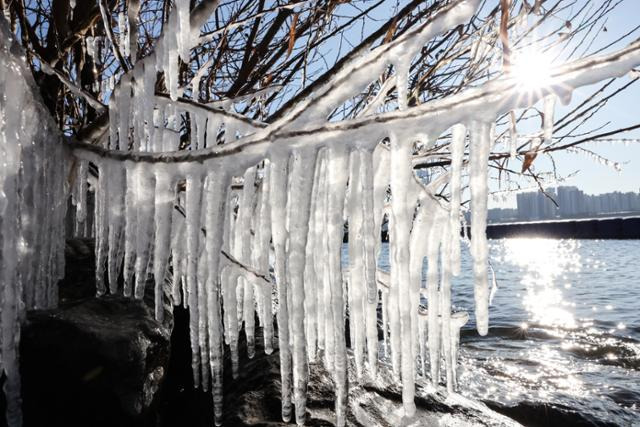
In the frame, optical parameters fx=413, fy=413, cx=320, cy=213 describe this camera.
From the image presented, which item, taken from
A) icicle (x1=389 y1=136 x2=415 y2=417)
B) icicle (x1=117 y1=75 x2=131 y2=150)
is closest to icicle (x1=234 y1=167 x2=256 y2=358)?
icicle (x1=389 y1=136 x2=415 y2=417)

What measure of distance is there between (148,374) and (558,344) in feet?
22.2

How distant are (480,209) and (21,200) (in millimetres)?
1580

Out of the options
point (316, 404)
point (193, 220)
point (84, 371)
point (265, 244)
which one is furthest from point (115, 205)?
point (316, 404)

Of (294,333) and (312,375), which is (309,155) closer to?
(294,333)

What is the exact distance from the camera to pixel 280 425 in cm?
194

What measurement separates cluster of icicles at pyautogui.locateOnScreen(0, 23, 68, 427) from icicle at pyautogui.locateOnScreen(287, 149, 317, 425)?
0.96 m

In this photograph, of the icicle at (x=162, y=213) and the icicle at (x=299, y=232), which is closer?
the icicle at (x=299, y=232)

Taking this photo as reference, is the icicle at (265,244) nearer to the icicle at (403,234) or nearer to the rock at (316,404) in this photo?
the icicle at (403,234)

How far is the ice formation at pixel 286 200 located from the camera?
3.22ft

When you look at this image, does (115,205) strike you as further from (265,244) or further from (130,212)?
(265,244)

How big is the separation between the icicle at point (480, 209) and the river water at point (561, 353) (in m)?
3.08

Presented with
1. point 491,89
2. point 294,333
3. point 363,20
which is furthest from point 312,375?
point 363,20

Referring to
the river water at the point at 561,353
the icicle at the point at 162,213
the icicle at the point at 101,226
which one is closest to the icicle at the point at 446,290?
the icicle at the point at 162,213

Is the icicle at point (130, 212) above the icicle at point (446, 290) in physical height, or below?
above
